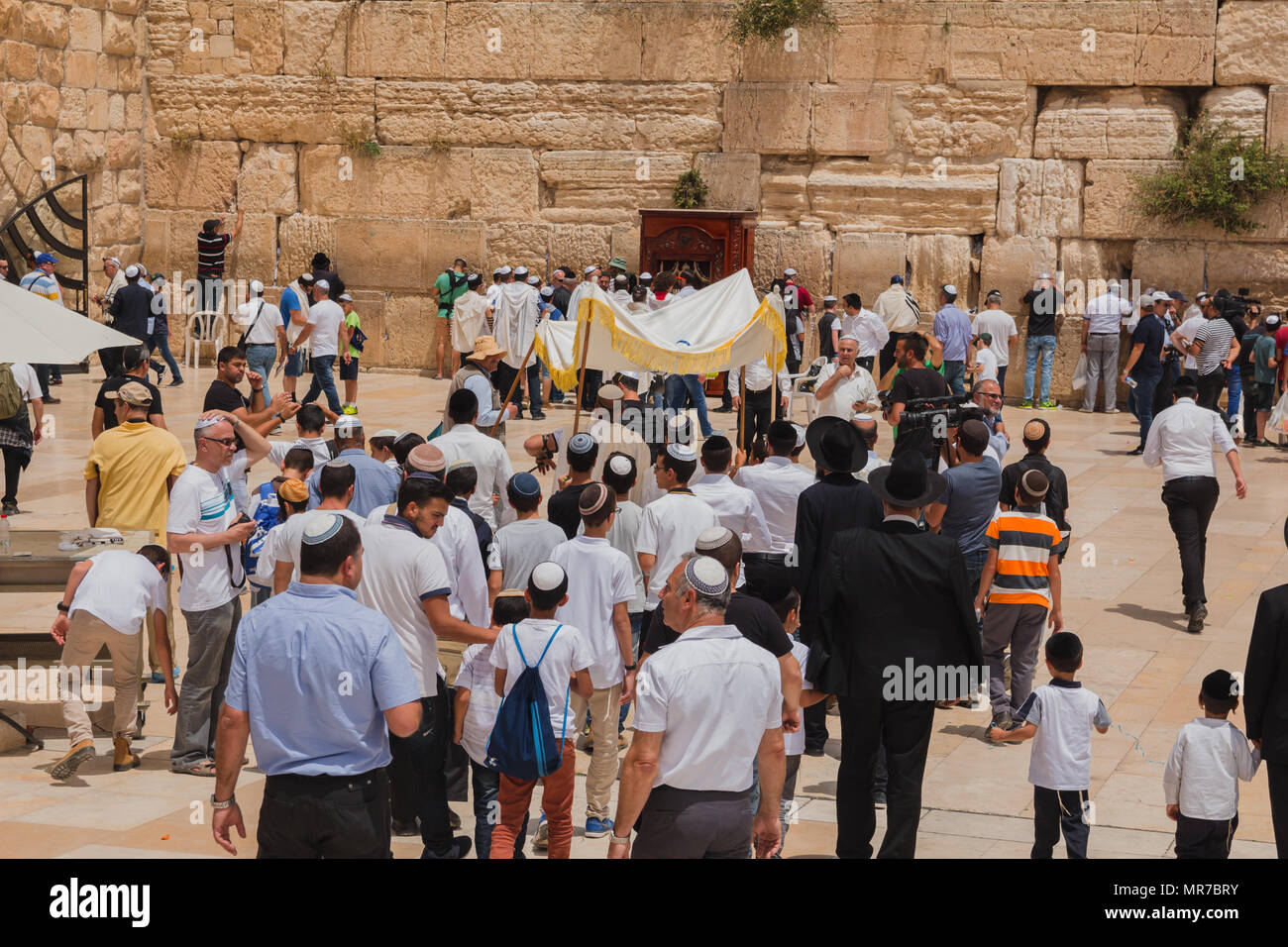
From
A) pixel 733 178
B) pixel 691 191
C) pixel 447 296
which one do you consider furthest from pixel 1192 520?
pixel 447 296

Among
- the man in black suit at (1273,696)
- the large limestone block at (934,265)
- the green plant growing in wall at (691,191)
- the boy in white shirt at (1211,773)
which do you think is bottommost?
the boy in white shirt at (1211,773)

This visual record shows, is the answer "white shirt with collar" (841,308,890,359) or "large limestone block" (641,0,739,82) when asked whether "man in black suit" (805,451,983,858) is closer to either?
"white shirt with collar" (841,308,890,359)

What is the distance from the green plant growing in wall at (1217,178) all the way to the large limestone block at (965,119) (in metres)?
1.71

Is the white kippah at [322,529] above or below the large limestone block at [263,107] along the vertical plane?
below

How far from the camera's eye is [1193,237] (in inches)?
709

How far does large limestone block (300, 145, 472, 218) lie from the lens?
2031 centimetres

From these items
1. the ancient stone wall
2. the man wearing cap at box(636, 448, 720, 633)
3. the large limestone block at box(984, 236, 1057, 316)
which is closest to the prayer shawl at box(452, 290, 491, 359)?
the ancient stone wall

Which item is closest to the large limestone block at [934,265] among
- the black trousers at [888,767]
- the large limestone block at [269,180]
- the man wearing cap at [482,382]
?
the large limestone block at [269,180]

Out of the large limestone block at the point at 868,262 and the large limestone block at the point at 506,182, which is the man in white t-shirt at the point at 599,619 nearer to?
the large limestone block at the point at 868,262

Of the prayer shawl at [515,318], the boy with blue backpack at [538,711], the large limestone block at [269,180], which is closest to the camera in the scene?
the boy with blue backpack at [538,711]

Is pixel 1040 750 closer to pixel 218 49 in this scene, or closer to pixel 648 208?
pixel 648 208

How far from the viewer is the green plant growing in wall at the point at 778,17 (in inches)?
732
